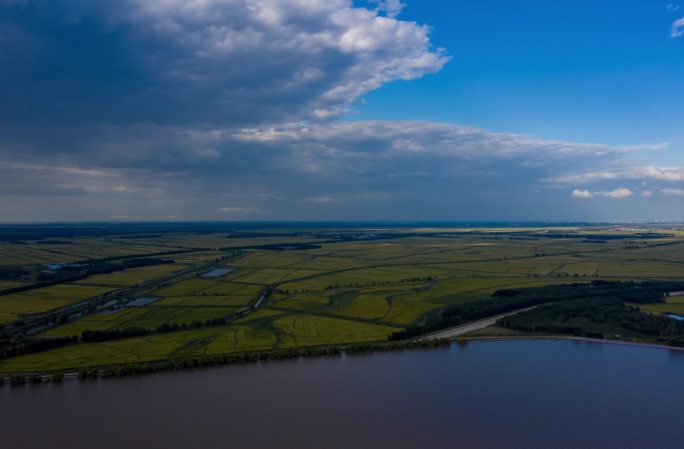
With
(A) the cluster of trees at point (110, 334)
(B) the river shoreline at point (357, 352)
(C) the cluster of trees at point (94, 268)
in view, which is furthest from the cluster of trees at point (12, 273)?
(B) the river shoreline at point (357, 352)

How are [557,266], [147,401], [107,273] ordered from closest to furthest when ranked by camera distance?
[147,401] < [107,273] < [557,266]

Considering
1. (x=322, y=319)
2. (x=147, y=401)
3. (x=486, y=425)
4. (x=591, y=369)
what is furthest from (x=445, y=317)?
(x=147, y=401)

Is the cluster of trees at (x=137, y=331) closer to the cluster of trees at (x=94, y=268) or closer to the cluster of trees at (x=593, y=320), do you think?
the cluster of trees at (x=593, y=320)

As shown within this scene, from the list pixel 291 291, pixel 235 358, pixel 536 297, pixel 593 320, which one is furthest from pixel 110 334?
pixel 536 297

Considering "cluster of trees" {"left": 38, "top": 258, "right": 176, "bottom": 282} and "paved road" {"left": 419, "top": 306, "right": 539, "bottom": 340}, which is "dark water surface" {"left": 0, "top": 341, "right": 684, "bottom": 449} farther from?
"cluster of trees" {"left": 38, "top": 258, "right": 176, "bottom": 282}

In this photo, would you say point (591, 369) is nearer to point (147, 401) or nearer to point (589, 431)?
point (589, 431)

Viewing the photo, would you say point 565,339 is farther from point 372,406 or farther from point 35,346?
point 35,346

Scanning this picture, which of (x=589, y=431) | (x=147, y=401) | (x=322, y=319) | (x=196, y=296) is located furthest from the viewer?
(x=196, y=296)
